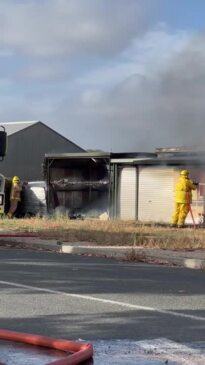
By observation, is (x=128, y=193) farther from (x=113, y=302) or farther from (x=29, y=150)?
(x=29, y=150)

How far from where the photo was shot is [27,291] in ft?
29.5

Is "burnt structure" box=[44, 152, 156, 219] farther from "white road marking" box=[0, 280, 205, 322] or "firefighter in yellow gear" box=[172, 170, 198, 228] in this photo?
"white road marking" box=[0, 280, 205, 322]

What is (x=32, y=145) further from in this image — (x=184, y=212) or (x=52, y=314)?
(x=52, y=314)

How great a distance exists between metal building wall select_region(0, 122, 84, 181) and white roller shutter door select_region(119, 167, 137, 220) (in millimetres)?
19227

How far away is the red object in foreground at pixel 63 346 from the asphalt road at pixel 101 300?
0.78m

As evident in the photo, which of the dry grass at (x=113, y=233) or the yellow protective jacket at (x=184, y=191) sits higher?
the yellow protective jacket at (x=184, y=191)

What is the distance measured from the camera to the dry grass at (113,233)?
14793mm

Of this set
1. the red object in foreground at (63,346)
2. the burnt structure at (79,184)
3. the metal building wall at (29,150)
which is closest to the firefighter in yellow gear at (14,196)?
the burnt structure at (79,184)

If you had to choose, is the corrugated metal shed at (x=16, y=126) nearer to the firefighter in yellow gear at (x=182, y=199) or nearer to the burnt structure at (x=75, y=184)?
the burnt structure at (x=75, y=184)

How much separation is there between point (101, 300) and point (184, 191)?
1196 centimetres

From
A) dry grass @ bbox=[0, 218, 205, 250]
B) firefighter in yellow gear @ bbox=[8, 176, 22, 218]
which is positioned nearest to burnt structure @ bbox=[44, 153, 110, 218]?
firefighter in yellow gear @ bbox=[8, 176, 22, 218]

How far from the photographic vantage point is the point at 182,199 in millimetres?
19953

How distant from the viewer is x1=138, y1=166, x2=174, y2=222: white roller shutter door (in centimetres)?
2217

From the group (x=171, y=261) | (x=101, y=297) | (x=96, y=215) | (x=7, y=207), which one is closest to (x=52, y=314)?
(x=101, y=297)
